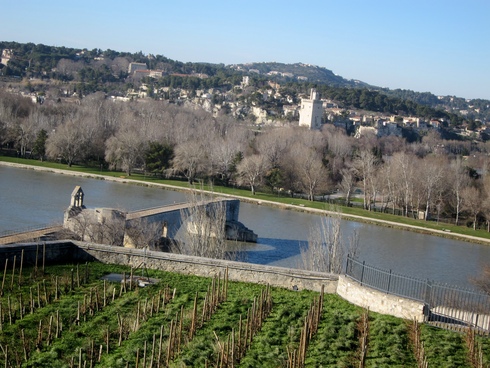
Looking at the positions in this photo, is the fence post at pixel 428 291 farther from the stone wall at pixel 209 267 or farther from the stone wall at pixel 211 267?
the stone wall at pixel 211 267

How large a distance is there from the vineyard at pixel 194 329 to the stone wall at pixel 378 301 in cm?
21

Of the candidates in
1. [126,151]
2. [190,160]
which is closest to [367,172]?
[190,160]

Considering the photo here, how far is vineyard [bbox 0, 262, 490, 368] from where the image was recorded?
9.43 m

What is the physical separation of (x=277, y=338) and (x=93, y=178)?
33986mm

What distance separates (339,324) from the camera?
1130cm

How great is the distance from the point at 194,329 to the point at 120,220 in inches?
464

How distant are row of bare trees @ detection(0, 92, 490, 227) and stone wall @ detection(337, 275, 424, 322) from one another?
30.2 meters

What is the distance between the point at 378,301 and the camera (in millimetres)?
12266

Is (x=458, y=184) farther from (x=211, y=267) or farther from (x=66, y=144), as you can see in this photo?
(x=211, y=267)

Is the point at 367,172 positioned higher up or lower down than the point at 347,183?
higher up

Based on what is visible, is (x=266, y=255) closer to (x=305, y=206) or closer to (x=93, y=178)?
(x=305, y=206)

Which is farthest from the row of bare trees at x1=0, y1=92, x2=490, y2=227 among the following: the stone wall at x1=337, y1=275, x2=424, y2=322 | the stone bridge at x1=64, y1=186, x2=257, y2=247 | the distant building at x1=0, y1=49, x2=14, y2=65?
the distant building at x1=0, y1=49, x2=14, y2=65

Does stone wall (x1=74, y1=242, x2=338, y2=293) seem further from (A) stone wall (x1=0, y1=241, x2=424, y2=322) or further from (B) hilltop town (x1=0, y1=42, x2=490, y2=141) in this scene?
(B) hilltop town (x1=0, y1=42, x2=490, y2=141)

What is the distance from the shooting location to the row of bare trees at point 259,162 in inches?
1719
